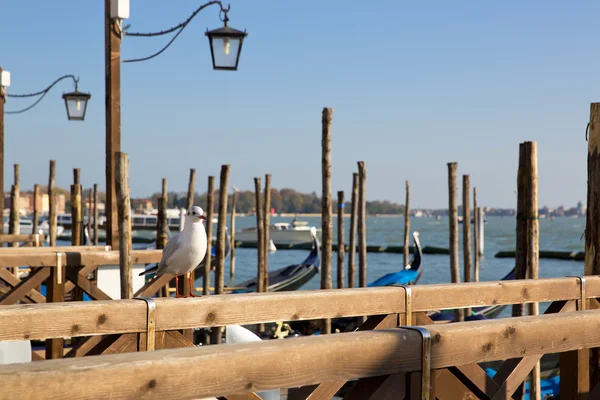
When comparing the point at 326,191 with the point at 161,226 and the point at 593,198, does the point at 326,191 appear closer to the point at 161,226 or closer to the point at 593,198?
the point at 161,226

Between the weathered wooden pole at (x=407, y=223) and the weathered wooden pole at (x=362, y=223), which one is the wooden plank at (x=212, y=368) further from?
the weathered wooden pole at (x=407, y=223)

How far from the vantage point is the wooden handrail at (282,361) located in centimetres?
165

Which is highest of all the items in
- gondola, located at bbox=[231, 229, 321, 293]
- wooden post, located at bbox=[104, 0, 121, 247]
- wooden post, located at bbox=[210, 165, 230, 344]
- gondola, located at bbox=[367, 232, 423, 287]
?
wooden post, located at bbox=[104, 0, 121, 247]

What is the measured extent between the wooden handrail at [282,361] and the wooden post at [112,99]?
5.25m

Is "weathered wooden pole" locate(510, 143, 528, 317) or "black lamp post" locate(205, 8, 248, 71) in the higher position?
"black lamp post" locate(205, 8, 248, 71)

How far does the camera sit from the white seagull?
4.89m

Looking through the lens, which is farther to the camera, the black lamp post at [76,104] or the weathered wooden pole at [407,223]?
the weathered wooden pole at [407,223]

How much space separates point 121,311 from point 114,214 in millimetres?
4456

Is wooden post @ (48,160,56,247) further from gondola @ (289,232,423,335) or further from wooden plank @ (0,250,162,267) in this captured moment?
wooden plank @ (0,250,162,267)

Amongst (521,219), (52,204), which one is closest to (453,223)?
(521,219)

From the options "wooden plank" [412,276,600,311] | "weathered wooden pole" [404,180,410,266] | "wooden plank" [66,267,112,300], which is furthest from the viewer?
"weathered wooden pole" [404,180,410,266]

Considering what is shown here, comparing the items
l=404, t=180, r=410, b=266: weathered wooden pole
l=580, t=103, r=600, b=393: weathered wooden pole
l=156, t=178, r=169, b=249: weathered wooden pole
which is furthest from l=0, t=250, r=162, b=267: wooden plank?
l=404, t=180, r=410, b=266: weathered wooden pole

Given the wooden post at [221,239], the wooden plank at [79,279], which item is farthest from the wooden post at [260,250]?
the wooden plank at [79,279]

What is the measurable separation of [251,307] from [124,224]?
3.06 m
